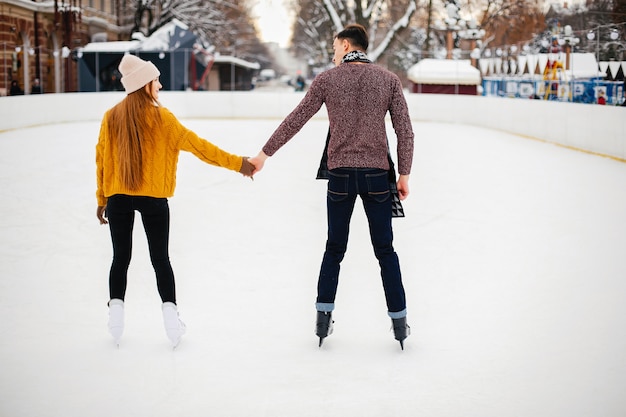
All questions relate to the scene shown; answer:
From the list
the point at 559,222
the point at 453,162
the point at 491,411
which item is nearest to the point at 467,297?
the point at 491,411

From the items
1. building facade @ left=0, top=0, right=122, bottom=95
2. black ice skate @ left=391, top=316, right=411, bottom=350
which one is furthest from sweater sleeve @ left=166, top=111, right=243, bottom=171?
building facade @ left=0, top=0, right=122, bottom=95

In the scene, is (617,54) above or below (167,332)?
above

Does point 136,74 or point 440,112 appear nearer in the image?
point 136,74

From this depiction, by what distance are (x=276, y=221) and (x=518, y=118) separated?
11890mm

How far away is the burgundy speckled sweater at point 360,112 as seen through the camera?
404 cm

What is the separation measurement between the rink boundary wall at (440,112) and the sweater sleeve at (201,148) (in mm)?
10176

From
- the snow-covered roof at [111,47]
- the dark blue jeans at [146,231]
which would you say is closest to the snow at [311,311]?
the dark blue jeans at [146,231]

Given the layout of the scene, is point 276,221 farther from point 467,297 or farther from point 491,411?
point 491,411

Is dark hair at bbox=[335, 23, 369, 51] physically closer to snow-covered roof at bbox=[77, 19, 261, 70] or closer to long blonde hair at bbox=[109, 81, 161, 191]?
long blonde hair at bbox=[109, 81, 161, 191]

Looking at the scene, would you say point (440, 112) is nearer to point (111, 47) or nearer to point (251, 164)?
point (111, 47)

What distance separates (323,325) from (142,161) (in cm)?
114

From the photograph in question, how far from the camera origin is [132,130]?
3.98 metres

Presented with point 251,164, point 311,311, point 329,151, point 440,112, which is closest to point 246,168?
point 251,164

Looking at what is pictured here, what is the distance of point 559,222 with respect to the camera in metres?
8.04
